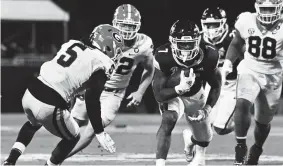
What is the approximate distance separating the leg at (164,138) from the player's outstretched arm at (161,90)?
0.16m

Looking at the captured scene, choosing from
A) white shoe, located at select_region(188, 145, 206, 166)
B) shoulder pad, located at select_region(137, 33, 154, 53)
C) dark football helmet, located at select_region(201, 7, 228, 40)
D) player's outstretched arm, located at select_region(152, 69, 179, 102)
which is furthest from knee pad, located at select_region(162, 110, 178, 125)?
dark football helmet, located at select_region(201, 7, 228, 40)

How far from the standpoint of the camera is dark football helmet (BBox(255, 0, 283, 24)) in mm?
6797

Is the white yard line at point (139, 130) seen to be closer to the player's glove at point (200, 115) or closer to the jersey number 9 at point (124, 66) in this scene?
the jersey number 9 at point (124, 66)

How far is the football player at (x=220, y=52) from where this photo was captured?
838 cm

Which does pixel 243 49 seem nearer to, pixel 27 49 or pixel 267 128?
pixel 267 128

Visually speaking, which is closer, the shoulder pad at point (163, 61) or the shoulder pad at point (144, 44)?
the shoulder pad at point (163, 61)

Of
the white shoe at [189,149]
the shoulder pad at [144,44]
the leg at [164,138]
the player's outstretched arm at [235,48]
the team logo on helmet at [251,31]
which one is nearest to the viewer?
the leg at [164,138]

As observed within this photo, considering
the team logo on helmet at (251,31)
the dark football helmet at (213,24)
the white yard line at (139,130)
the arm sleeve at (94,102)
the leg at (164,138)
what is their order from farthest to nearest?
the white yard line at (139,130) → the dark football helmet at (213,24) → the team logo on helmet at (251,31) → the leg at (164,138) → the arm sleeve at (94,102)

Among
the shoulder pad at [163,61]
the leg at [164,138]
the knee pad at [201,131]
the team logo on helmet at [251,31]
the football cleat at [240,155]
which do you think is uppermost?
the team logo on helmet at [251,31]

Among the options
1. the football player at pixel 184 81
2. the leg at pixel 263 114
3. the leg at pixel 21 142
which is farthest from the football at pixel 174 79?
the leg at pixel 21 142

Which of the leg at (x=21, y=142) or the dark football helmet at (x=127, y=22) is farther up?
the dark football helmet at (x=127, y=22)

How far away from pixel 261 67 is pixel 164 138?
1.33 meters

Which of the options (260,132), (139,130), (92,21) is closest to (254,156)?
(260,132)

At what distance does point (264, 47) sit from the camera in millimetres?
6797
